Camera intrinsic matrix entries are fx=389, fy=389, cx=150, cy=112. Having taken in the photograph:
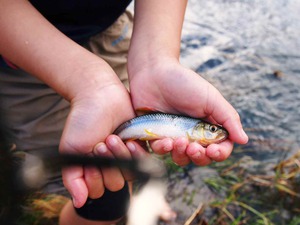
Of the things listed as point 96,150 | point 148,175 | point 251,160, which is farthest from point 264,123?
point 148,175

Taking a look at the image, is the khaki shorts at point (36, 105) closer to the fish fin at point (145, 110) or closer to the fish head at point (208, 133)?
the fish fin at point (145, 110)

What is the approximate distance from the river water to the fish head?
134 cm

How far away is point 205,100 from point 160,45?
59cm

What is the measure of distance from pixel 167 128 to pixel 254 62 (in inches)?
142

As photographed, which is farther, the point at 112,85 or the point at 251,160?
the point at 251,160

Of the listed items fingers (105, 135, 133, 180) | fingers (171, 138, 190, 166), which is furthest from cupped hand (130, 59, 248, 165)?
fingers (105, 135, 133, 180)

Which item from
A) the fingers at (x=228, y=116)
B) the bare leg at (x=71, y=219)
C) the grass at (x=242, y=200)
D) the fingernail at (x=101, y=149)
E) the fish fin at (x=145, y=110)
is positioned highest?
the fingers at (x=228, y=116)

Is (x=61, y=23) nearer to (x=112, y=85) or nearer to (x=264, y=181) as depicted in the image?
(x=112, y=85)

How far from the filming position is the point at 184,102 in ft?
7.86

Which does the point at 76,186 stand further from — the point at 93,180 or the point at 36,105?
the point at 36,105

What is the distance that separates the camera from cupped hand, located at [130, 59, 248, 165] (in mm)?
2180

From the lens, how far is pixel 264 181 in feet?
12.7

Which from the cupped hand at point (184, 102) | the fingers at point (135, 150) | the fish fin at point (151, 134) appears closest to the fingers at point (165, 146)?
the cupped hand at point (184, 102)

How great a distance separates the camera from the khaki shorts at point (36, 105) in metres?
2.75
